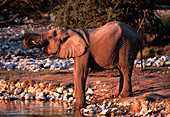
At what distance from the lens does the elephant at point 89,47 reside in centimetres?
876

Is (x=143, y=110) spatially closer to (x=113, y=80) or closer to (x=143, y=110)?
(x=143, y=110)

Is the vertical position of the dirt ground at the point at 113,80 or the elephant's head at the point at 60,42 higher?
the elephant's head at the point at 60,42

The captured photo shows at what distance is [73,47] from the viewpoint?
8.85 meters

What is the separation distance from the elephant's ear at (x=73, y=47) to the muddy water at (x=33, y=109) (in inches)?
53.6

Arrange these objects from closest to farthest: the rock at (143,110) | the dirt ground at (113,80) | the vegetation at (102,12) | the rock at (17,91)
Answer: the rock at (143,110)
the dirt ground at (113,80)
the rock at (17,91)
the vegetation at (102,12)

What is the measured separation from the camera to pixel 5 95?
36.9ft

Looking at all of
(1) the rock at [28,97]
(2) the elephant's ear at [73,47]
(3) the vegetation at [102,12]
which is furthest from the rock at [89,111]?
(3) the vegetation at [102,12]

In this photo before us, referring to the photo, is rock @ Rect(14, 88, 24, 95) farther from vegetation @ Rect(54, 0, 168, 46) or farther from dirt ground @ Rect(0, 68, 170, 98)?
vegetation @ Rect(54, 0, 168, 46)

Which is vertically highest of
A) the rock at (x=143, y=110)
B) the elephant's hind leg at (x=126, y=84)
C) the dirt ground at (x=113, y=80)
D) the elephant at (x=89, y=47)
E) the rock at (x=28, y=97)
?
the elephant at (x=89, y=47)

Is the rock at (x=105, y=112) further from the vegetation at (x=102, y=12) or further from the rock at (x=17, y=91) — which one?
the vegetation at (x=102, y=12)

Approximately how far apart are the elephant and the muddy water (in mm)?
610

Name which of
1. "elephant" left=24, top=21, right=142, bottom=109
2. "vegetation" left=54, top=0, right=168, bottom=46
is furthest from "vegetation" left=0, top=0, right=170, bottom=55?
"elephant" left=24, top=21, right=142, bottom=109

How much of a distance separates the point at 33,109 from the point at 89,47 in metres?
2.07

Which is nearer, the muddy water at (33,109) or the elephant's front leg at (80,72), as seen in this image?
the muddy water at (33,109)
